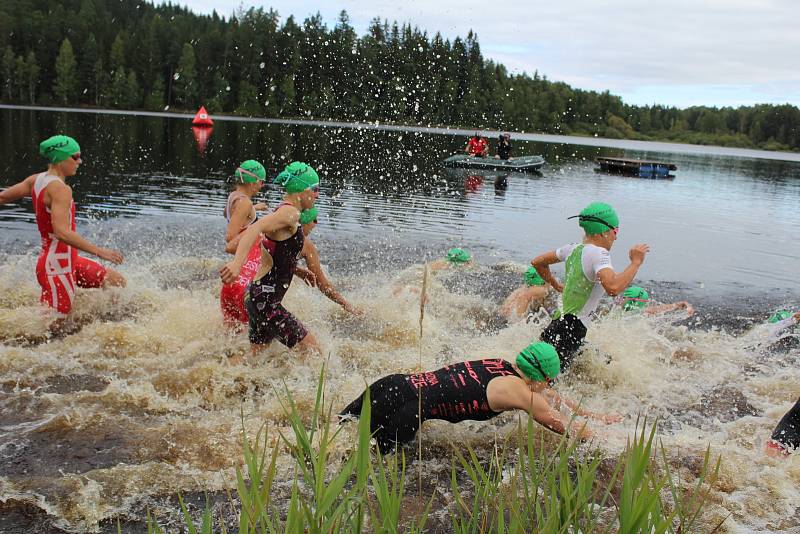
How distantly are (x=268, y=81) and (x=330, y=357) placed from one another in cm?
10885

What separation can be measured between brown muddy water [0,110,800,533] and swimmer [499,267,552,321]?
0.24 meters

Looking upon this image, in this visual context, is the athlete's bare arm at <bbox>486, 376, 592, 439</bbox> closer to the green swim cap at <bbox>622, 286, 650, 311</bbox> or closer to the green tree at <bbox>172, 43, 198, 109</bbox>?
the green swim cap at <bbox>622, 286, 650, 311</bbox>

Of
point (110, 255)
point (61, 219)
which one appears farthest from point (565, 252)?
point (61, 219)

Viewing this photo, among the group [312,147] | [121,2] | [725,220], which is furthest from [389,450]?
[121,2]

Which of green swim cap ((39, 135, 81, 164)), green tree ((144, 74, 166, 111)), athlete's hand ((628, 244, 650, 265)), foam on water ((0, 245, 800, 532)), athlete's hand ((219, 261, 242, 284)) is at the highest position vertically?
green tree ((144, 74, 166, 111))

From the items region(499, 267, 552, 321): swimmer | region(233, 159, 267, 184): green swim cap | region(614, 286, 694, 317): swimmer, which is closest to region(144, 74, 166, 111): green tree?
region(499, 267, 552, 321): swimmer

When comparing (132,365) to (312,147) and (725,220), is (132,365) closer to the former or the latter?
(725,220)

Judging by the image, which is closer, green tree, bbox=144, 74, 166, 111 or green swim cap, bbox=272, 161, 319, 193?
green swim cap, bbox=272, 161, 319, 193

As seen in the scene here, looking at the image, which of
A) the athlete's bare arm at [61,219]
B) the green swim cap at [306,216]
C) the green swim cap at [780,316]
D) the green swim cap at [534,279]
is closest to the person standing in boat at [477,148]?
the green swim cap at [780,316]

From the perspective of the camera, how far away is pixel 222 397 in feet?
20.6

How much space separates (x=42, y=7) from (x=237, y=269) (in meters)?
166

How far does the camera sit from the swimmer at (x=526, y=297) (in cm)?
949

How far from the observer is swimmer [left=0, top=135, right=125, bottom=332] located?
22.2ft

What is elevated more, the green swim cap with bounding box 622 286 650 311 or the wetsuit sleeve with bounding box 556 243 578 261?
the wetsuit sleeve with bounding box 556 243 578 261
